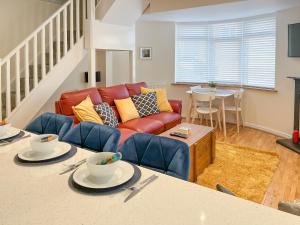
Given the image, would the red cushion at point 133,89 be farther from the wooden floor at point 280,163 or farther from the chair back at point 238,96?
the chair back at point 238,96

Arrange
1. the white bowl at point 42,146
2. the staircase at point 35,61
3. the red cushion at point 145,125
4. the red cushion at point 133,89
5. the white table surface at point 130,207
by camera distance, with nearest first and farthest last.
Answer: the white table surface at point 130,207 → the white bowl at point 42,146 → the staircase at point 35,61 → the red cushion at point 145,125 → the red cushion at point 133,89

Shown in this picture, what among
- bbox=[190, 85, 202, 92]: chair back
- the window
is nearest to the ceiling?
the window

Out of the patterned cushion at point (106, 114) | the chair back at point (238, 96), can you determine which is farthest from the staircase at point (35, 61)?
the chair back at point (238, 96)

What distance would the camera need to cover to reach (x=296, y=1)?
404 cm

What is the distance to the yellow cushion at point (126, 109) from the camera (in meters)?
3.97

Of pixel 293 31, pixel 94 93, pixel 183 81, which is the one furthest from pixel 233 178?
pixel 183 81

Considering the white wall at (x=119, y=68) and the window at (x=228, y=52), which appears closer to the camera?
the window at (x=228, y=52)

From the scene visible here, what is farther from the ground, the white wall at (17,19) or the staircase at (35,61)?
the white wall at (17,19)

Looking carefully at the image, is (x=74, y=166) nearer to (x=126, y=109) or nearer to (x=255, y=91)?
(x=126, y=109)

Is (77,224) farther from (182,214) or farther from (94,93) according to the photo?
(94,93)

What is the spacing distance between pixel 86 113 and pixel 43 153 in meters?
2.11

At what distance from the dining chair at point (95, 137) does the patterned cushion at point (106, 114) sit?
163 cm

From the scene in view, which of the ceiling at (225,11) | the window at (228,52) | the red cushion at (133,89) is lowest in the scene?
the red cushion at (133,89)

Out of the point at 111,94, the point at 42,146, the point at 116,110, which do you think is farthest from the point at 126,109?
the point at 42,146
